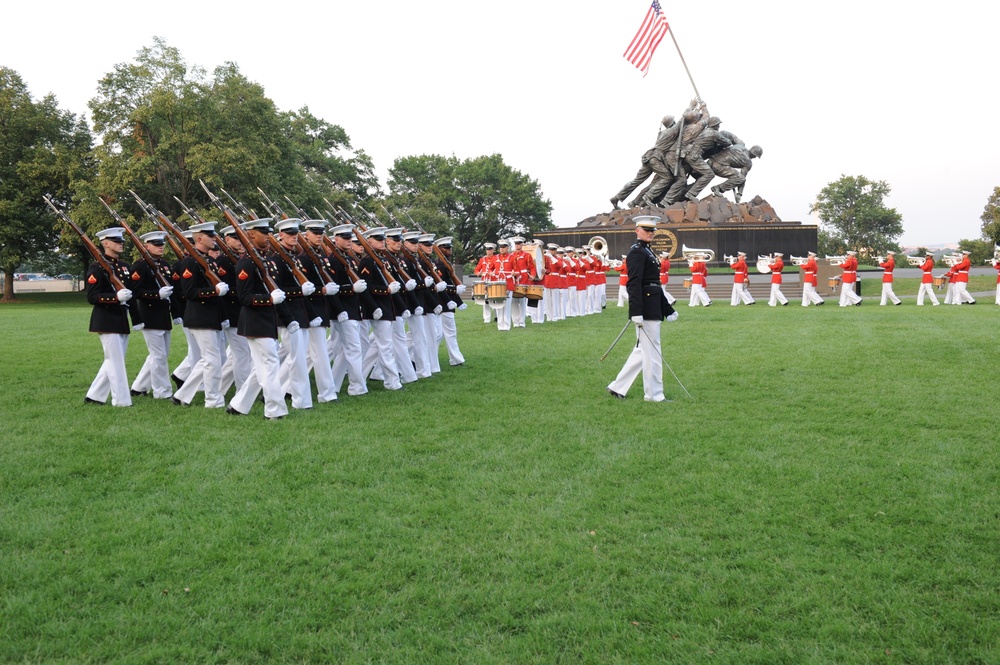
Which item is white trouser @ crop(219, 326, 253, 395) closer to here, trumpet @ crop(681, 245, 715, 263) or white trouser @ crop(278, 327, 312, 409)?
white trouser @ crop(278, 327, 312, 409)

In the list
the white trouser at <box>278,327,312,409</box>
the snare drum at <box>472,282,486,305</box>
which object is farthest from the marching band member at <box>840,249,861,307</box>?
the white trouser at <box>278,327,312,409</box>

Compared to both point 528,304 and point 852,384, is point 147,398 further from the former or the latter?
point 528,304

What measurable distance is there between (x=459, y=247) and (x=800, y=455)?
56.5 meters

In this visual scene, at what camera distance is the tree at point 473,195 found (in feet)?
206

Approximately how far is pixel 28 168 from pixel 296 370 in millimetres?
34805

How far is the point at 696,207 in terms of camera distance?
4150 cm

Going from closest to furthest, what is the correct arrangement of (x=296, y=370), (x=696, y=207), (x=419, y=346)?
(x=296, y=370) → (x=419, y=346) → (x=696, y=207)

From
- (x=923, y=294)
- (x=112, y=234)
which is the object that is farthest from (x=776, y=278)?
(x=112, y=234)

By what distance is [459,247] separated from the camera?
204 ft

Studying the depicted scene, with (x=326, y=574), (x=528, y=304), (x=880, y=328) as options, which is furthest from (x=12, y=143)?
(x=326, y=574)

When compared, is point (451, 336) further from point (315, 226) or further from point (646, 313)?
point (646, 313)

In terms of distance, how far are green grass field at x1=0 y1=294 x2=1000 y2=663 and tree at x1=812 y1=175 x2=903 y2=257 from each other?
A: 208ft

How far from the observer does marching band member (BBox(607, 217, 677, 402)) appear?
8711 millimetres

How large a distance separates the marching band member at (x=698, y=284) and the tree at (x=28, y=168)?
28.2 meters
